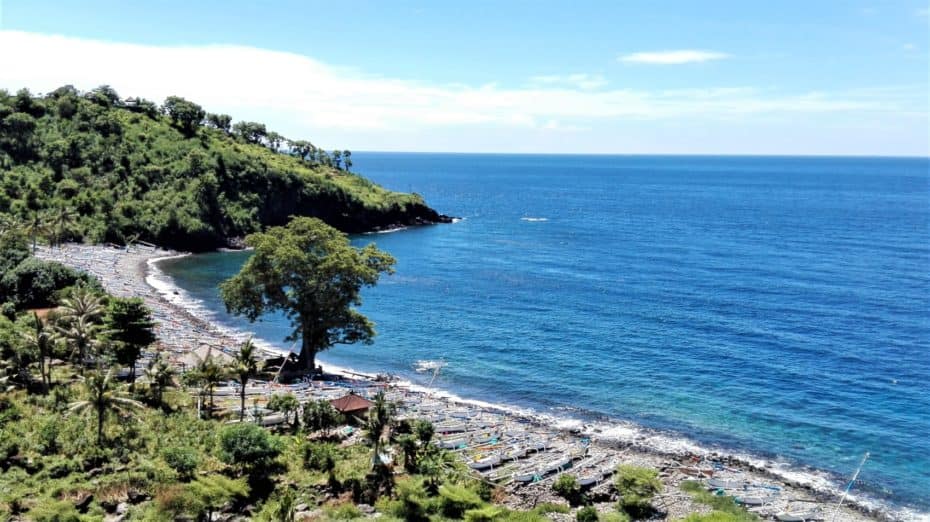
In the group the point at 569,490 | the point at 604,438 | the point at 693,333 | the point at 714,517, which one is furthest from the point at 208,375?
the point at 693,333

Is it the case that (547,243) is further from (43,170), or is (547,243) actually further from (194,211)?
(43,170)

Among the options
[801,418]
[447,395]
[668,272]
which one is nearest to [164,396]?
[447,395]

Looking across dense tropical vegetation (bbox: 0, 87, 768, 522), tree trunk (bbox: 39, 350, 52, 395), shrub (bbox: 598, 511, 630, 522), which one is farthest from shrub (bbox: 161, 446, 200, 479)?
shrub (bbox: 598, 511, 630, 522)

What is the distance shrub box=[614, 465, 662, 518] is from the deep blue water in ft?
47.1

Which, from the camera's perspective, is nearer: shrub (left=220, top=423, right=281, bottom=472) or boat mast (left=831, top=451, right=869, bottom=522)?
shrub (left=220, top=423, right=281, bottom=472)

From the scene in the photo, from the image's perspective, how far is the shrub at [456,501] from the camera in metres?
35.1

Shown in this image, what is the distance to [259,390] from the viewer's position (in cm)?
5338

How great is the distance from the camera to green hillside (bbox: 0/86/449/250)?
118312 mm

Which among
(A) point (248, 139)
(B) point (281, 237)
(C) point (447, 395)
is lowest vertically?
(C) point (447, 395)

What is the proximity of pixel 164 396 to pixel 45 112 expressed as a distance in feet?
409

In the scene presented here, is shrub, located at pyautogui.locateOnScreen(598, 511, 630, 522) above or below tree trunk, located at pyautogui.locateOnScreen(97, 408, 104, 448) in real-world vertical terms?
below

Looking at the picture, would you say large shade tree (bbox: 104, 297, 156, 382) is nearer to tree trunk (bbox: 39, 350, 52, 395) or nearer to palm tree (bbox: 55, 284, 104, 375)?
palm tree (bbox: 55, 284, 104, 375)

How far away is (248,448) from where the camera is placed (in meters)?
37.5

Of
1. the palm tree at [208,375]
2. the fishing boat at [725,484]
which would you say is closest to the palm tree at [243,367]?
the palm tree at [208,375]
